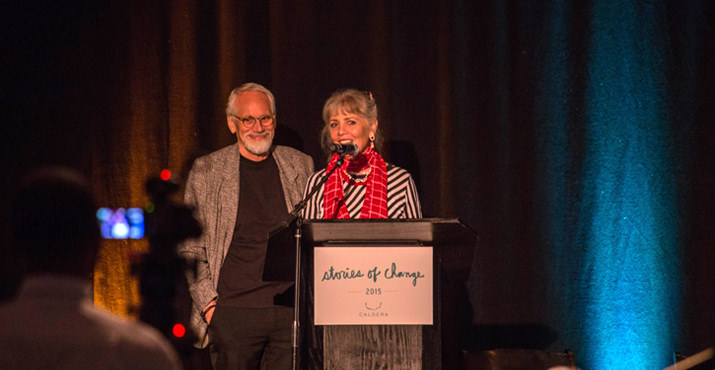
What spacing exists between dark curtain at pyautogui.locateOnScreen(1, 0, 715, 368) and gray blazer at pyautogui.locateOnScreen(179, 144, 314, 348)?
607mm

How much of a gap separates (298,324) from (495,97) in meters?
2.15

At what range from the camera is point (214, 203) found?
10.7 feet

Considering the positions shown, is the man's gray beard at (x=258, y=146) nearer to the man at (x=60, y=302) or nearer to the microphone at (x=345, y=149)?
the microphone at (x=345, y=149)

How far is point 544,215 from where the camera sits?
3945mm

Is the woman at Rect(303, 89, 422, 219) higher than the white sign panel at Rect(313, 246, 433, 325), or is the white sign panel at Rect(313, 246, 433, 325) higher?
the woman at Rect(303, 89, 422, 219)

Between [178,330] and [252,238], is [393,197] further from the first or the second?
[178,330]

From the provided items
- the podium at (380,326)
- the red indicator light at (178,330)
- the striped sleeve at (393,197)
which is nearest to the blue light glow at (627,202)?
the striped sleeve at (393,197)

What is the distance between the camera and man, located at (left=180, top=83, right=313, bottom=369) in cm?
317

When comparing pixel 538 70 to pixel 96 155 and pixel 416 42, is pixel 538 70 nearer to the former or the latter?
pixel 416 42

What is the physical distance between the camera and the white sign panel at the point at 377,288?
7.62ft

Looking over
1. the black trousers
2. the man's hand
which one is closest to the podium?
the black trousers

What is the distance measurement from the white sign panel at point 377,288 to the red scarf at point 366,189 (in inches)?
24.4

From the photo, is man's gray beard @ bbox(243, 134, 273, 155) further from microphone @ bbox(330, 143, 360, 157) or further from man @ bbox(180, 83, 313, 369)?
microphone @ bbox(330, 143, 360, 157)

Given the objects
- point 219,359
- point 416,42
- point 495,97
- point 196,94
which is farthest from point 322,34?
point 219,359
